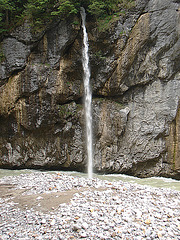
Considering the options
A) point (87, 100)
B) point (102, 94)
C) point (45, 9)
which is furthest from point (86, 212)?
point (45, 9)

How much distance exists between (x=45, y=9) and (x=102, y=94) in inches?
Answer: 209

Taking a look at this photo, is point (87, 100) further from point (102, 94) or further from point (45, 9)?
point (45, 9)

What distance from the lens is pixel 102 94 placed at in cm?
1100

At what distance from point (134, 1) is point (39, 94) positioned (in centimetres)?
693

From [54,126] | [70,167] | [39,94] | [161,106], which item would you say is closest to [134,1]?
[161,106]

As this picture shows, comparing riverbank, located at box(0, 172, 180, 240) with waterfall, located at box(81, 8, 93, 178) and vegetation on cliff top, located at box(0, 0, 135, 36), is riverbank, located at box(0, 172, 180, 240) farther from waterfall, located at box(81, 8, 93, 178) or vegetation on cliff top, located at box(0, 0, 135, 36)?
vegetation on cliff top, located at box(0, 0, 135, 36)

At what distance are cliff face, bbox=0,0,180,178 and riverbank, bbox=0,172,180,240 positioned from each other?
4017mm

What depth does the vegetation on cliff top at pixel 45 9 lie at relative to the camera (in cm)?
975

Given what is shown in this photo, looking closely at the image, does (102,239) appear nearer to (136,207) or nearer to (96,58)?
(136,207)

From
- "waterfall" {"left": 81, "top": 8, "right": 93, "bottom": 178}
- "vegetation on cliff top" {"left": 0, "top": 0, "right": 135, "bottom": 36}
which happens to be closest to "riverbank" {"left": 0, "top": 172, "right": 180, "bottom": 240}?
"waterfall" {"left": 81, "top": 8, "right": 93, "bottom": 178}

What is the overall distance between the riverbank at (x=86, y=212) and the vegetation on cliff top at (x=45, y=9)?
8118 mm

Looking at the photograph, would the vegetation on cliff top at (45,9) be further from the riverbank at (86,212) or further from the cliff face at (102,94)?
the riverbank at (86,212)

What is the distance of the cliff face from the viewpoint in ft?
33.2

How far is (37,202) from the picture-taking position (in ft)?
17.3
